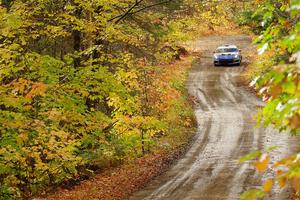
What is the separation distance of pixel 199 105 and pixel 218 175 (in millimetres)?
14218

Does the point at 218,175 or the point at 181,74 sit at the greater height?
the point at 181,74

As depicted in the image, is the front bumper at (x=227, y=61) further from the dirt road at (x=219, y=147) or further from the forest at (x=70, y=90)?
the forest at (x=70, y=90)

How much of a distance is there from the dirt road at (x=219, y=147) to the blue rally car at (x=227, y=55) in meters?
3.99

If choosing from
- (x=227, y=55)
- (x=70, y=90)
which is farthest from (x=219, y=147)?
(x=227, y=55)

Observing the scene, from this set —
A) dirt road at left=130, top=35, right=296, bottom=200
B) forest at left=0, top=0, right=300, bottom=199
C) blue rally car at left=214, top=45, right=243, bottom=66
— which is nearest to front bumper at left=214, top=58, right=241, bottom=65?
blue rally car at left=214, top=45, right=243, bottom=66

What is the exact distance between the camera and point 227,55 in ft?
136

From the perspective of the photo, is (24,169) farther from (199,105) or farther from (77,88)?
(199,105)

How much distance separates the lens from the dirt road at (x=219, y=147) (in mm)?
13141

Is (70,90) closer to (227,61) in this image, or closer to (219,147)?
(219,147)

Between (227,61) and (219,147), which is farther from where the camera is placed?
(227,61)

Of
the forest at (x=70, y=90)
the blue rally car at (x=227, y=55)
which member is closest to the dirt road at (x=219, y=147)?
the forest at (x=70, y=90)

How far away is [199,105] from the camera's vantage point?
2875 cm

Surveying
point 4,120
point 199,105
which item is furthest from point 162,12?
point 199,105

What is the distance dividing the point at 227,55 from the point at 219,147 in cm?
2333
